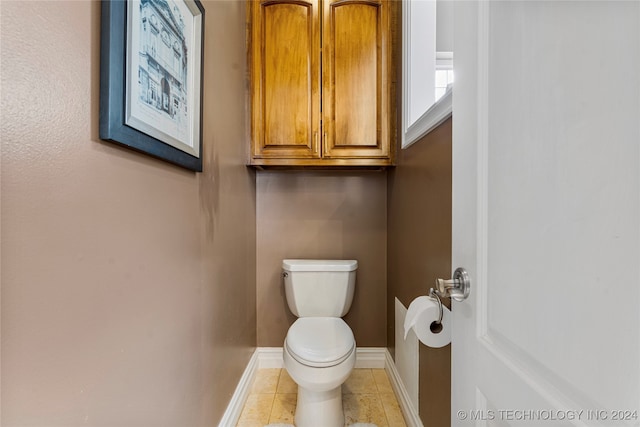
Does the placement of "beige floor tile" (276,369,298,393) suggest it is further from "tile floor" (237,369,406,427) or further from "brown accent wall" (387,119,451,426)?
"brown accent wall" (387,119,451,426)

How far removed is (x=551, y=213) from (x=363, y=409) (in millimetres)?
1548

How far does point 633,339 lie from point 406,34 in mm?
1586

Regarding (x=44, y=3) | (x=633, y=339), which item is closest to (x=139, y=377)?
(x=44, y=3)

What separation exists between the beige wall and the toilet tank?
2.47 ft

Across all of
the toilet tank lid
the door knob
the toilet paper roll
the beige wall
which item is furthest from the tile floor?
the door knob

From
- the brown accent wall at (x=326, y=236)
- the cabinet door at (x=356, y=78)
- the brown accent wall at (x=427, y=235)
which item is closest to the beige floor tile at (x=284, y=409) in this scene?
the brown accent wall at (x=326, y=236)

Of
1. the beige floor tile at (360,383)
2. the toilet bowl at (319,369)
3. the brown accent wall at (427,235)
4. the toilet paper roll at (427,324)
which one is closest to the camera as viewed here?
the toilet paper roll at (427,324)

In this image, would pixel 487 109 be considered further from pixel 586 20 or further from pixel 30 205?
pixel 30 205

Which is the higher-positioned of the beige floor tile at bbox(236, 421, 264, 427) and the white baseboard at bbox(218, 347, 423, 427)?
the white baseboard at bbox(218, 347, 423, 427)

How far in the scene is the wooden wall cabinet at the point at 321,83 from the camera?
1.74m

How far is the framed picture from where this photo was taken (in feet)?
2.01

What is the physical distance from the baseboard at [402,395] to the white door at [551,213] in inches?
A: 34.5

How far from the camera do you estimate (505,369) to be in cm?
48

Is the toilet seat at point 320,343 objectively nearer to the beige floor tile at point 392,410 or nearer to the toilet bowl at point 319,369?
the toilet bowl at point 319,369
